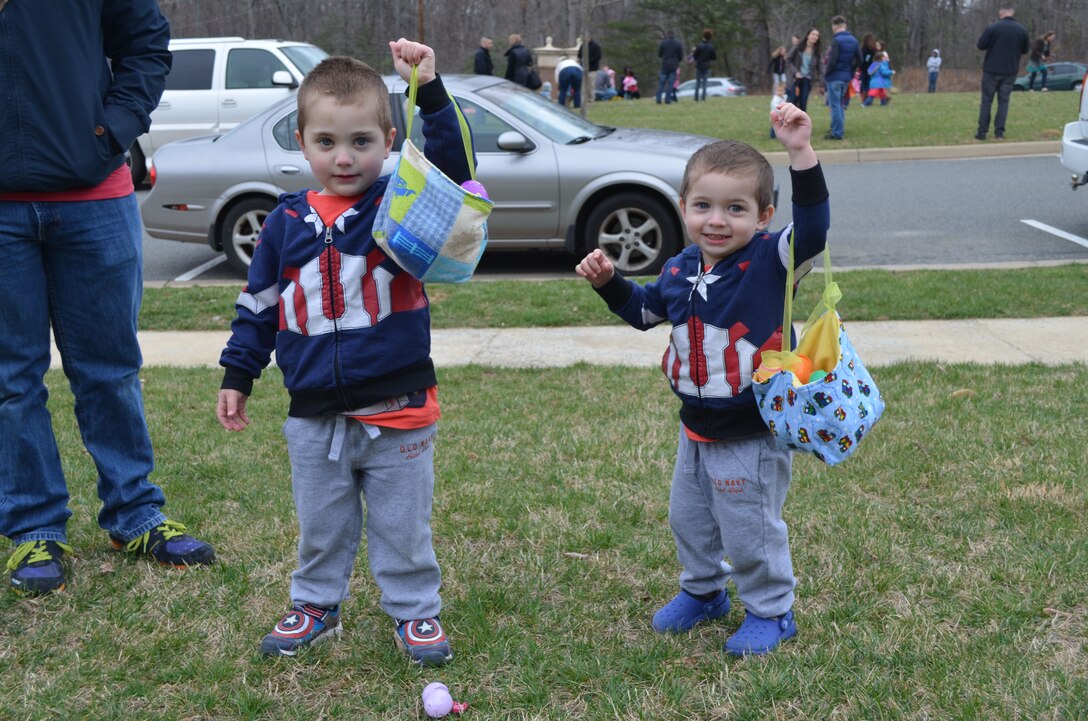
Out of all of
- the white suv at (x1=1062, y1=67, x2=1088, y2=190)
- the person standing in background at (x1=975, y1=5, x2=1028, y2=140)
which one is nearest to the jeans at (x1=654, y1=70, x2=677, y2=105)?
the person standing in background at (x1=975, y1=5, x2=1028, y2=140)

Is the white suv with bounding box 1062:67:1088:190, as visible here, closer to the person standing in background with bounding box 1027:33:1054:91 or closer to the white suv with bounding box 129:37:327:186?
the white suv with bounding box 129:37:327:186

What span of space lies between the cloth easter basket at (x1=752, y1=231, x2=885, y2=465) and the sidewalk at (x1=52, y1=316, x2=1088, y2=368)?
10.7 ft

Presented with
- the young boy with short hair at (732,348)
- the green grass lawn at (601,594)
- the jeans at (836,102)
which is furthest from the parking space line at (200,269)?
the jeans at (836,102)

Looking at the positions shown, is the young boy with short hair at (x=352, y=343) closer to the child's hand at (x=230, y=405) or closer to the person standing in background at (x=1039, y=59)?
the child's hand at (x=230, y=405)

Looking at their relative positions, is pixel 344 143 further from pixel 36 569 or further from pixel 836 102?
pixel 836 102

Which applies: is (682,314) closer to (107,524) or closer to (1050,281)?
(107,524)

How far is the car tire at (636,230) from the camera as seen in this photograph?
8.24 m

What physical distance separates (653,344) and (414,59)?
3934 millimetres

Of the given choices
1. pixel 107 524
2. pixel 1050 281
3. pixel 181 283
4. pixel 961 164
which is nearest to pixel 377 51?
pixel 961 164

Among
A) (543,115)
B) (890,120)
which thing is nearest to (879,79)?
(890,120)

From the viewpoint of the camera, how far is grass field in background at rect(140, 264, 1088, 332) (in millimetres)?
6844

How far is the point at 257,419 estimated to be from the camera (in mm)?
5172

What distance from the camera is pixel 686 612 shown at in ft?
10.3

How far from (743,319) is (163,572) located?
2040mm
